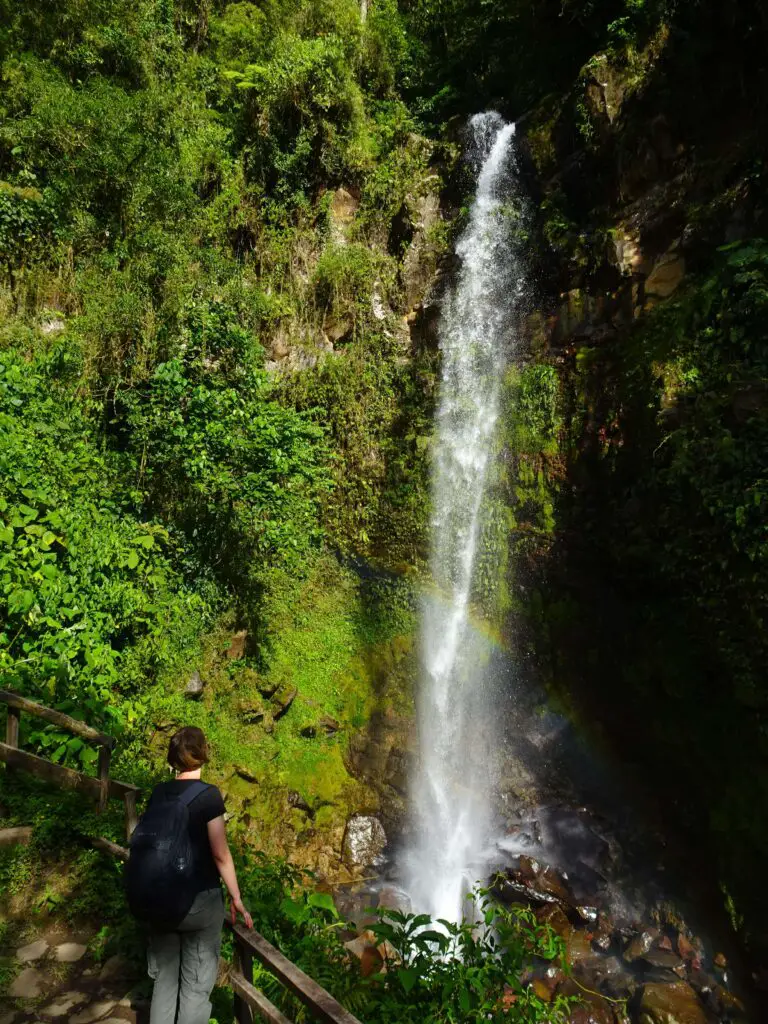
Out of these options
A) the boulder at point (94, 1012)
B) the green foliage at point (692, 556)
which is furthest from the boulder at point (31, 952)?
the green foliage at point (692, 556)

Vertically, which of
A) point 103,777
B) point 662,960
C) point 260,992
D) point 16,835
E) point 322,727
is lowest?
point 662,960

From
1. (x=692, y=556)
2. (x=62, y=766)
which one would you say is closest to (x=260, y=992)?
(x=62, y=766)

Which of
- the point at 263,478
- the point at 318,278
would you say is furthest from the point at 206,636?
the point at 318,278

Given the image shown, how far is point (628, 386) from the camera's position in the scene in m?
8.79

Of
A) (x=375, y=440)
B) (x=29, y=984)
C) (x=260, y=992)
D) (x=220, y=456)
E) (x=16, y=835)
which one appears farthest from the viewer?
(x=375, y=440)

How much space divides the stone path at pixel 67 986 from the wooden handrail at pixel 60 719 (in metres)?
1.17

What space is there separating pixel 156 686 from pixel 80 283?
293 inches

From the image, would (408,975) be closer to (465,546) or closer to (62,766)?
(62,766)

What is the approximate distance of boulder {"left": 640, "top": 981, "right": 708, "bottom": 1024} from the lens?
5504 mm

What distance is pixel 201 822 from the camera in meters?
2.66

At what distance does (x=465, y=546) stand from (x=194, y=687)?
5.39m

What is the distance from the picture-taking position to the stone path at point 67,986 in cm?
308

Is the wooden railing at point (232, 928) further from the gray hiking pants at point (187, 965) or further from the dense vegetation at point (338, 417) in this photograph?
the dense vegetation at point (338, 417)

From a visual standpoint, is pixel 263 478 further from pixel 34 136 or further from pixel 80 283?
pixel 34 136
